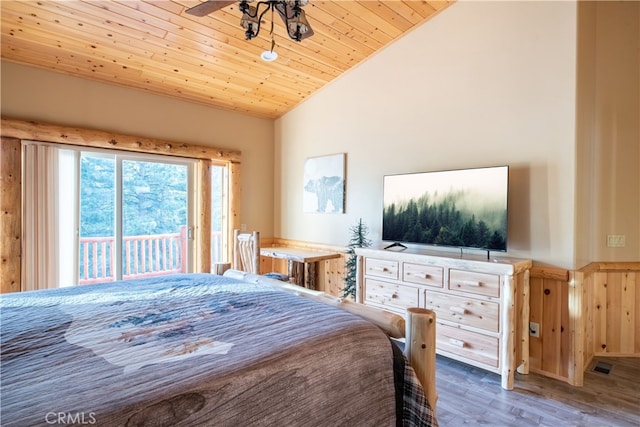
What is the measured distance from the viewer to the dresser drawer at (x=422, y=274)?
2.90m

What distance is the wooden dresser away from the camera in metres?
2.54

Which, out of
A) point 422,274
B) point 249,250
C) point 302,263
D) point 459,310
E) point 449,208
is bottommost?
point 459,310

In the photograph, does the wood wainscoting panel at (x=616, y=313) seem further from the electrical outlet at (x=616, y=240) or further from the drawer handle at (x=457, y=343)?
the drawer handle at (x=457, y=343)

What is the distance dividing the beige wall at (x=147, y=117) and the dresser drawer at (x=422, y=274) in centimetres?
261

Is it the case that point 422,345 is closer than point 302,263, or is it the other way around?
point 422,345

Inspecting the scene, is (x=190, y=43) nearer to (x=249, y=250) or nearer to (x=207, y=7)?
(x=207, y=7)

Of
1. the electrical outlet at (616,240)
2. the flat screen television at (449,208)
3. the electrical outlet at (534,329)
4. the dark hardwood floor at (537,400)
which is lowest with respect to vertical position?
the dark hardwood floor at (537,400)

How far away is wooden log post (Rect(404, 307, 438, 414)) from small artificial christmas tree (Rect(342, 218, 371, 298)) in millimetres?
2258

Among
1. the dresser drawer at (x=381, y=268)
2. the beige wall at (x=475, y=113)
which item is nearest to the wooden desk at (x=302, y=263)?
the beige wall at (x=475, y=113)

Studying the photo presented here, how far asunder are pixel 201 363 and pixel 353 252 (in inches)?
114

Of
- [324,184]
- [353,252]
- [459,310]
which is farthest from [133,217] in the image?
[459,310]

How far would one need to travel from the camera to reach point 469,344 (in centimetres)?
273

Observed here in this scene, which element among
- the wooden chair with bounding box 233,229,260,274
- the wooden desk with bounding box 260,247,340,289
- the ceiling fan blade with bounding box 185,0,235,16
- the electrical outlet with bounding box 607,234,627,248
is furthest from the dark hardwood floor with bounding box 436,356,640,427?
the ceiling fan blade with bounding box 185,0,235,16

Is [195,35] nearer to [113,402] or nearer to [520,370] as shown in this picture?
[113,402]
